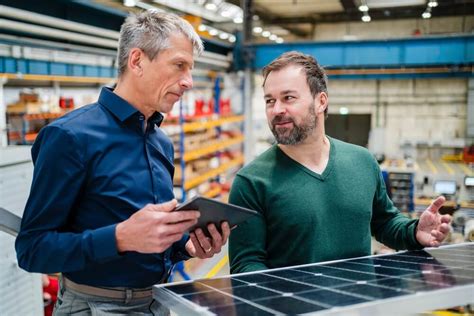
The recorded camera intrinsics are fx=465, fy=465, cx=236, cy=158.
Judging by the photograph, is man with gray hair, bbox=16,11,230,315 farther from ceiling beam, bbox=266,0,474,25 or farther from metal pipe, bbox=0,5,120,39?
ceiling beam, bbox=266,0,474,25

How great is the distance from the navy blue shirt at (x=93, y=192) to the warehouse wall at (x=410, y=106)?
48.0 ft

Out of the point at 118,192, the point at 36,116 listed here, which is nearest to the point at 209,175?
the point at 36,116

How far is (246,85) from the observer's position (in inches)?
554

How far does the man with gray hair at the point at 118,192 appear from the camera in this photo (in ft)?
5.64

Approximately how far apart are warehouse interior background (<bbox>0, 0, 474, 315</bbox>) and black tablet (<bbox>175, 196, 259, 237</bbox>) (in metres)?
1.93

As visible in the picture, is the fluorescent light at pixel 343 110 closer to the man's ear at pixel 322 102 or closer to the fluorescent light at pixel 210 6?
the fluorescent light at pixel 210 6

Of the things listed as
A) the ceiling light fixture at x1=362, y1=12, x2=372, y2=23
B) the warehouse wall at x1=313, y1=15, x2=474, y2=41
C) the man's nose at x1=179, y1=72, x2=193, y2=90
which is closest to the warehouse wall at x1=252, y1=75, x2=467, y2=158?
the warehouse wall at x1=313, y1=15, x2=474, y2=41

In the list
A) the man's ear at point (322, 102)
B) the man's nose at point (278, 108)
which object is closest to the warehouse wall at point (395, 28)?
the man's ear at point (322, 102)

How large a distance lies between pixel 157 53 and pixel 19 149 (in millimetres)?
1817

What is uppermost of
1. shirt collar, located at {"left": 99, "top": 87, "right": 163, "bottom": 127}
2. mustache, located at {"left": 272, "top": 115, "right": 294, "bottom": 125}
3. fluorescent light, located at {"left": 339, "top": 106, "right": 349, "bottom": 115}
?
fluorescent light, located at {"left": 339, "top": 106, "right": 349, "bottom": 115}

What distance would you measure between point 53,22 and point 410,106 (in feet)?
45.9

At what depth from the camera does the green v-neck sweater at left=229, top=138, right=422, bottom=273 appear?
2.45 meters

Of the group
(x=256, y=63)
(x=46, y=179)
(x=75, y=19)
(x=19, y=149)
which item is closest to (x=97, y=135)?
(x=46, y=179)

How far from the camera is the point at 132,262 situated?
6.47 ft
